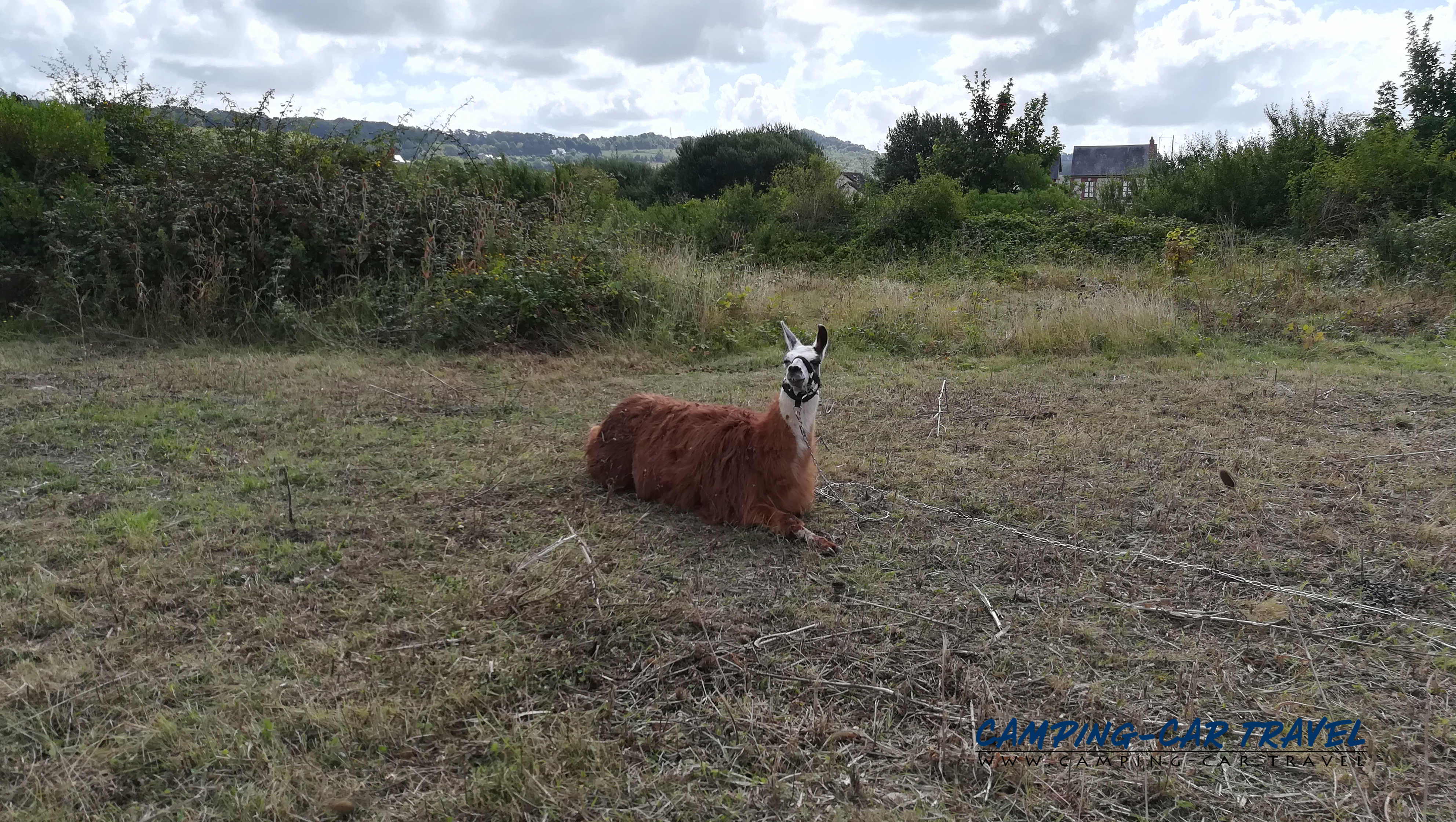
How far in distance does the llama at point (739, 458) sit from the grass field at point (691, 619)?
0.16 metres

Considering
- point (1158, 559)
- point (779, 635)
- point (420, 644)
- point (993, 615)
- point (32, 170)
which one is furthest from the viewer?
point (32, 170)

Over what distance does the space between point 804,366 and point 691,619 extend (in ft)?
5.08

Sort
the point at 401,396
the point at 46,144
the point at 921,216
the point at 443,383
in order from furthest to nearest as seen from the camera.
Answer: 1. the point at 921,216
2. the point at 46,144
3. the point at 443,383
4. the point at 401,396

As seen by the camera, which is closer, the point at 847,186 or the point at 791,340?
the point at 791,340

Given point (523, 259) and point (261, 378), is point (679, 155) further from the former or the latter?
point (261, 378)

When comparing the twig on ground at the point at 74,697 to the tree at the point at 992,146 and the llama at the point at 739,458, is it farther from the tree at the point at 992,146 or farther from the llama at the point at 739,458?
the tree at the point at 992,146

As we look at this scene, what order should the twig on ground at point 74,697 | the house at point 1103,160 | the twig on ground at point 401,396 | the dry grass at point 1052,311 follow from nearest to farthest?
1. the twig on ground at point 74,697
2. the twig on ground at point 401,396
3. the dry grass at point 1052,311
4. the house at point 1103,160

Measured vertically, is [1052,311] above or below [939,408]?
above

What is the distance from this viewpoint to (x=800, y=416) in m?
4.71

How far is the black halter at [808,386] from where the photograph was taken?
462 centimetres

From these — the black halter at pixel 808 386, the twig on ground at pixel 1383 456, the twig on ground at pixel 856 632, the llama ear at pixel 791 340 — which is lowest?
the twig on ground at pixel 856 632

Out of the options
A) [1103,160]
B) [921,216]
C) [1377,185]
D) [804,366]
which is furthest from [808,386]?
[1103,160]

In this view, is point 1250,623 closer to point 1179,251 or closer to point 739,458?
point 739,458

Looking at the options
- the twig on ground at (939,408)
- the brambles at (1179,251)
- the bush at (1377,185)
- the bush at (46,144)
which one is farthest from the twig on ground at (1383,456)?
the bush at (46,144)
